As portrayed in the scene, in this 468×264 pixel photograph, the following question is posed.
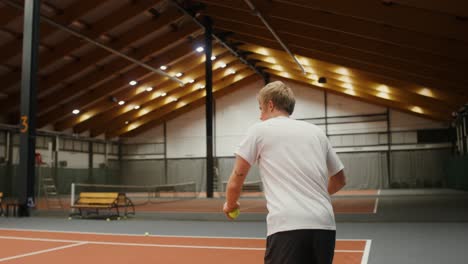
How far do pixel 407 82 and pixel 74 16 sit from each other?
53.3 ft

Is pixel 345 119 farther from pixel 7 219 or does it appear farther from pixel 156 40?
pixel 7 219

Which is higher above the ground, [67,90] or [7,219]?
[67,90]

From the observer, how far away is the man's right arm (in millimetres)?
2518

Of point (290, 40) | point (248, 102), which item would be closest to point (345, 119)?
point (248, 102)

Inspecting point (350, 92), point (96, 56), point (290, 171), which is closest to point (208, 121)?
point (96, 56)

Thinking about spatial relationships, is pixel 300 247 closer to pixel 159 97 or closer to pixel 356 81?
pixel 356 81

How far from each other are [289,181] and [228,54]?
27.2 metres

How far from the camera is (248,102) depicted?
113ft

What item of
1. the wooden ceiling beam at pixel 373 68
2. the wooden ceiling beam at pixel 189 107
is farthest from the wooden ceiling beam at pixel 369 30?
the wooden ceiling beam at pixel 189 107

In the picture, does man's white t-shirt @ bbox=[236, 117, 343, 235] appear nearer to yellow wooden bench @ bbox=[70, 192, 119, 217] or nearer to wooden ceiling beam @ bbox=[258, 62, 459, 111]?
yellow wooden bench @ bbox=[70, 192, 119, 217]

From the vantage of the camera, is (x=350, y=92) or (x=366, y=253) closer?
(x=366, y=253)

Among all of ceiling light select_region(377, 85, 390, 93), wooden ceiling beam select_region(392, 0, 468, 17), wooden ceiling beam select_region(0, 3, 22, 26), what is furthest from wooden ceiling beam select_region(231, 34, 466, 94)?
wooden ceiling beam select_region(0, 3, 22, 26)

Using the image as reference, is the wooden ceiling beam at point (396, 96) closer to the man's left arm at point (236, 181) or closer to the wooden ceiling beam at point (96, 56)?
the wooden ceiling beam at point (96, 56)

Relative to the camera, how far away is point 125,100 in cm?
3005
